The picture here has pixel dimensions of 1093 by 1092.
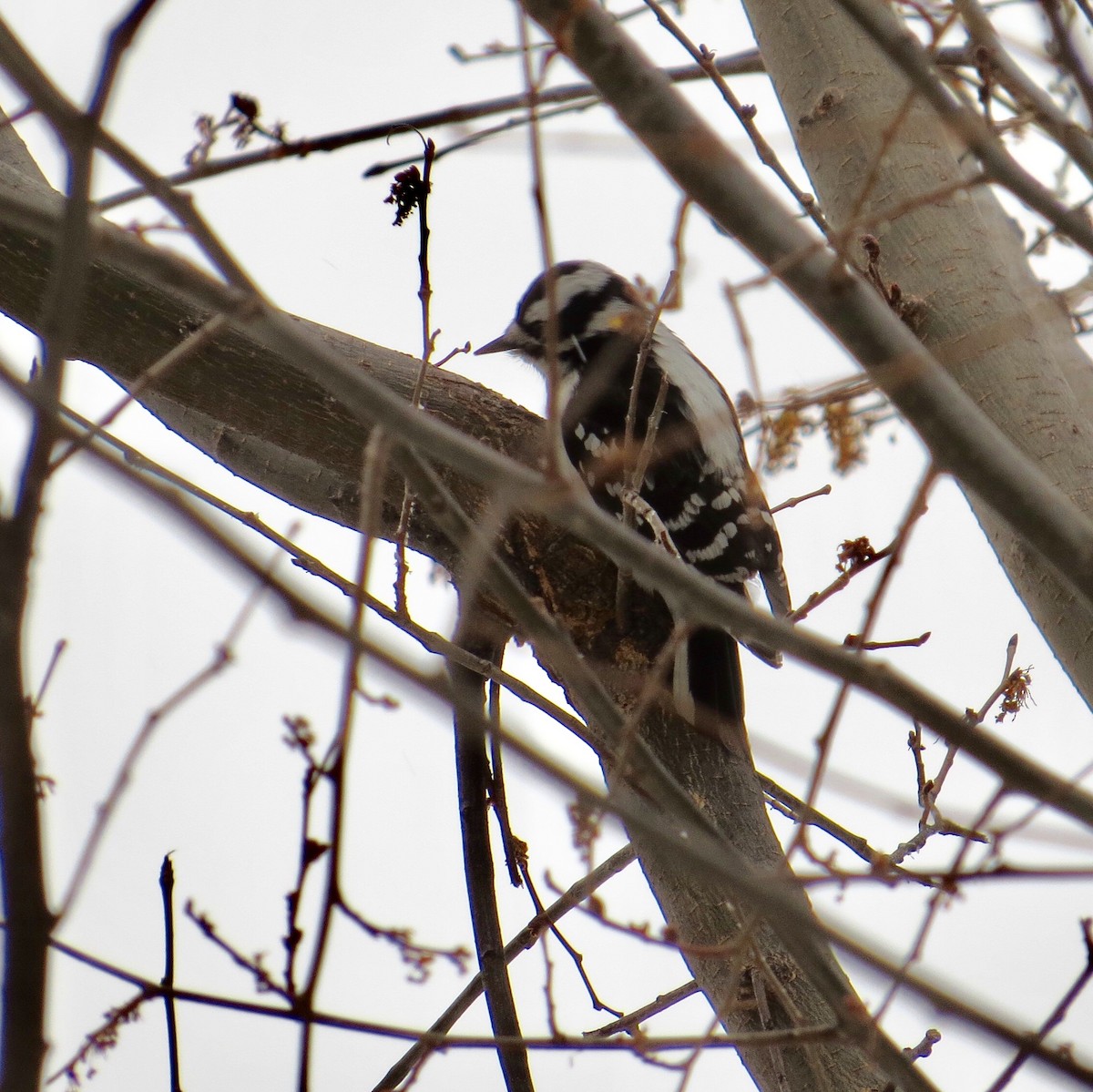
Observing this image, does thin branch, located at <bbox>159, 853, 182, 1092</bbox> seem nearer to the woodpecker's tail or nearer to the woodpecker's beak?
the woodpecker's tail

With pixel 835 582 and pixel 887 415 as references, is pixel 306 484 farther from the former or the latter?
pixel 887 415

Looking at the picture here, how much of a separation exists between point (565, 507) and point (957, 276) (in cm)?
173

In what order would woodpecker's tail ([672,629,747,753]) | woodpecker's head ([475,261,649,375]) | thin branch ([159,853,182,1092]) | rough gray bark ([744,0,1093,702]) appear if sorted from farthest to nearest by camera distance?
woodpecker's head ([475,261,649,375]), woodpecker's tail ([672,629,747,753]), rough gray bark ([744,0,1093,702]), thin branch ([159,853,182,1092])

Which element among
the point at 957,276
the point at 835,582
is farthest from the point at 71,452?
the point at 957,276

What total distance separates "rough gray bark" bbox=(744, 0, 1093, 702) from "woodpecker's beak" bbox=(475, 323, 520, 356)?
7.18 feet

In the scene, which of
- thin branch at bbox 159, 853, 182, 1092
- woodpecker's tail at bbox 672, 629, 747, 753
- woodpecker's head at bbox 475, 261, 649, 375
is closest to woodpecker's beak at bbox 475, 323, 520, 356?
woodpecker's head at bbox 475, 261, 649, 375

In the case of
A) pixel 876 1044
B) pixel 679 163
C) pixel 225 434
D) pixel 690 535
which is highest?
pixel 225 434

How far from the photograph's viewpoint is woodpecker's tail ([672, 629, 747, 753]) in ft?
9.86

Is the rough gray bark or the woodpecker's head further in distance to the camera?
the woodpecker's head

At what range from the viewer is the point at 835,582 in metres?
1.73

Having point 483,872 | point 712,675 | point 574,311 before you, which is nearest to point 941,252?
point 712,675

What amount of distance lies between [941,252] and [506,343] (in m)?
2.61

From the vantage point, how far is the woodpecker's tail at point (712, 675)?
9.86 feet

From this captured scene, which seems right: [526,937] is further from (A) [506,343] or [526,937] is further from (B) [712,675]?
(A) [506,343]
